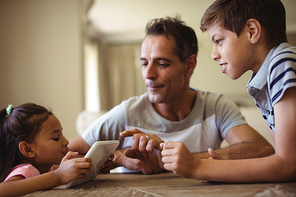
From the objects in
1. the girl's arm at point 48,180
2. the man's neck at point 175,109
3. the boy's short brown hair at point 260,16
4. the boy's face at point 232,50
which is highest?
the boy's short brown hair at point 260,16

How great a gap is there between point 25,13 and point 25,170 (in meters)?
4.06

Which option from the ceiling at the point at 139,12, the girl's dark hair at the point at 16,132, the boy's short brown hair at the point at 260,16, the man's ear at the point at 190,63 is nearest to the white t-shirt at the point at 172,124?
the man's ear at the point at 190,63

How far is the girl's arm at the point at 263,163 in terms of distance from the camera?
70cm

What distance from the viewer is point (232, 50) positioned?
91 cm

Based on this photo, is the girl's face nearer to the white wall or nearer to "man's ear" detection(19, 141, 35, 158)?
"man's ear" detection(19, 141, 35, 158)

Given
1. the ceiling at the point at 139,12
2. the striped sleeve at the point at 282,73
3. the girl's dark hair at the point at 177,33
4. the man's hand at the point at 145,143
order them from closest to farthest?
the striped sleeve at the point at 282,73
the man's hand at the point at 145,143
the girl's dark hair at the point at 177,33
the ceiling at the point at 139,12

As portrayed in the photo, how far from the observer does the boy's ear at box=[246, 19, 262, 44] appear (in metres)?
0.87

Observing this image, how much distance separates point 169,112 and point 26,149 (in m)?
0.82

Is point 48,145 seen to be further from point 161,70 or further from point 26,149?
point 161,70

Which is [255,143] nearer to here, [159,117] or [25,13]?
[159,117]

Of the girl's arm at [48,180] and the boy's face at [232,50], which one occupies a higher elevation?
the boy's face at [232,50]

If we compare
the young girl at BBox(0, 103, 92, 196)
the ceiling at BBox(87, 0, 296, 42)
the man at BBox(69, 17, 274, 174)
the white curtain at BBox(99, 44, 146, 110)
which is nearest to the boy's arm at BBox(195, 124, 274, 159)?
the man at BBox(69, 17, 274, 174)

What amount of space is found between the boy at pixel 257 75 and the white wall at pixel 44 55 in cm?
357

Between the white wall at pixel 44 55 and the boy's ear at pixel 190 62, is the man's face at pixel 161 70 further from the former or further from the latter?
the white wall at pixel 44 55
